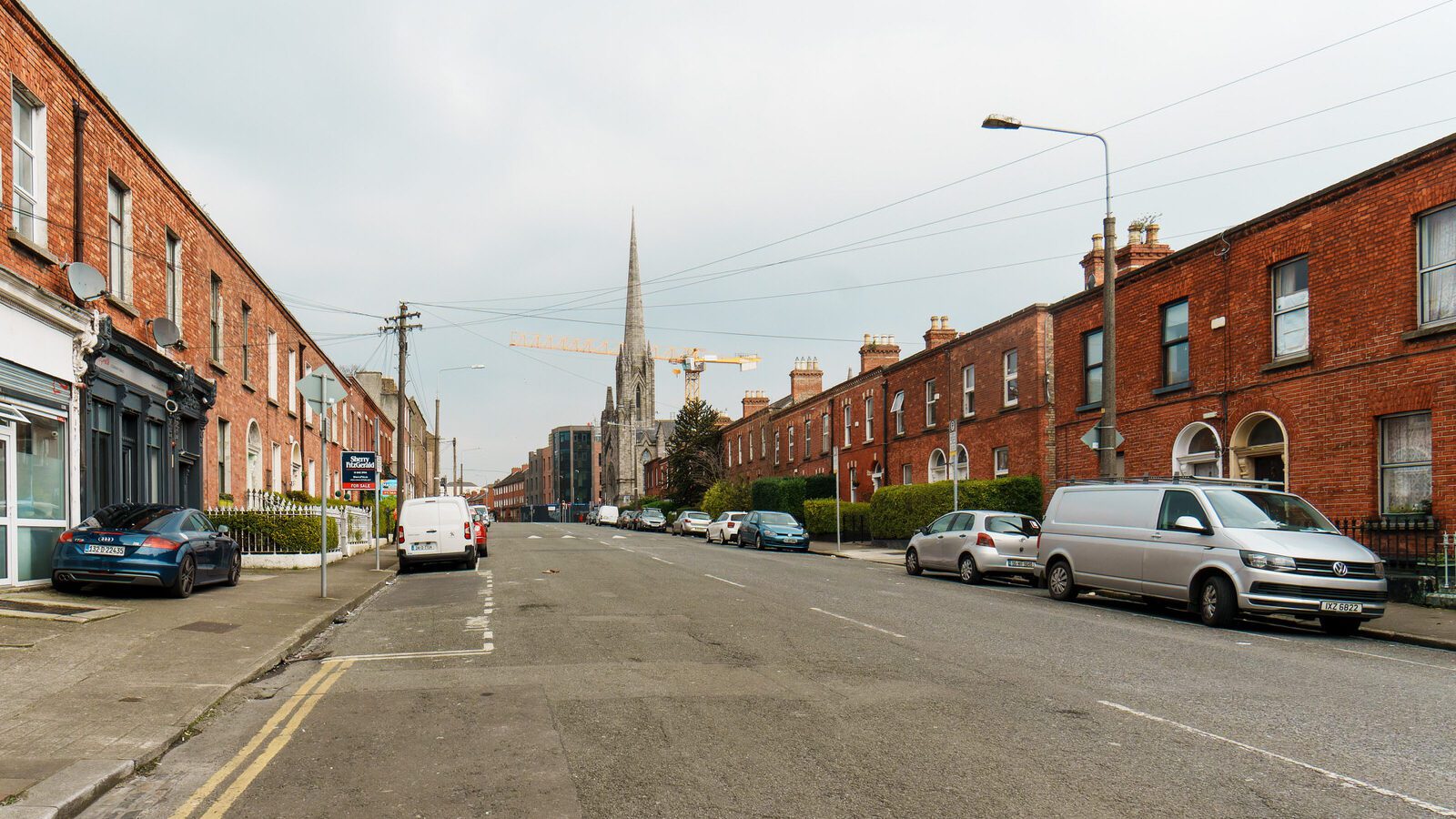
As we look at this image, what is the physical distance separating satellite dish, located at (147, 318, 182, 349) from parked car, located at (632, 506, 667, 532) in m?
48.5

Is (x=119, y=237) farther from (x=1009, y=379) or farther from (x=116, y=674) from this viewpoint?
(x=1009, y=379)

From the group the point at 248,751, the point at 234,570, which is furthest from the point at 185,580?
the point at 248,751

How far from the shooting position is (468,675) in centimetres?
905

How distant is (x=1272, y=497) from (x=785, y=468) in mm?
40776

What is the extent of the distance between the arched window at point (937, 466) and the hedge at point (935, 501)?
1.58m

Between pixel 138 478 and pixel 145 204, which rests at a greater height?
pixel 145 204

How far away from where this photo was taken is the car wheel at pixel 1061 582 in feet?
53.9

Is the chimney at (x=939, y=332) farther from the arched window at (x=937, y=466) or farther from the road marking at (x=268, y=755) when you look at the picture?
the road marking at (x=268, y=755)

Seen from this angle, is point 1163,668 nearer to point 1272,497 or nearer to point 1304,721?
point 1304,721

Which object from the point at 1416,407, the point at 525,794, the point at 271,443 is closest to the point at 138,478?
the point at 271,443

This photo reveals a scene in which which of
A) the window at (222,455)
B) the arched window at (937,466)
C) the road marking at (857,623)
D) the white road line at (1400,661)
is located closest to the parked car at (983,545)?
the road marking at (857,623)

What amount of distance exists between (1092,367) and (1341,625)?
13.5 m

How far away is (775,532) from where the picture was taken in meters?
35.9

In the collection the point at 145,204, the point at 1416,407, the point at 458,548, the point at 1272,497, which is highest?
the point at 145,204
